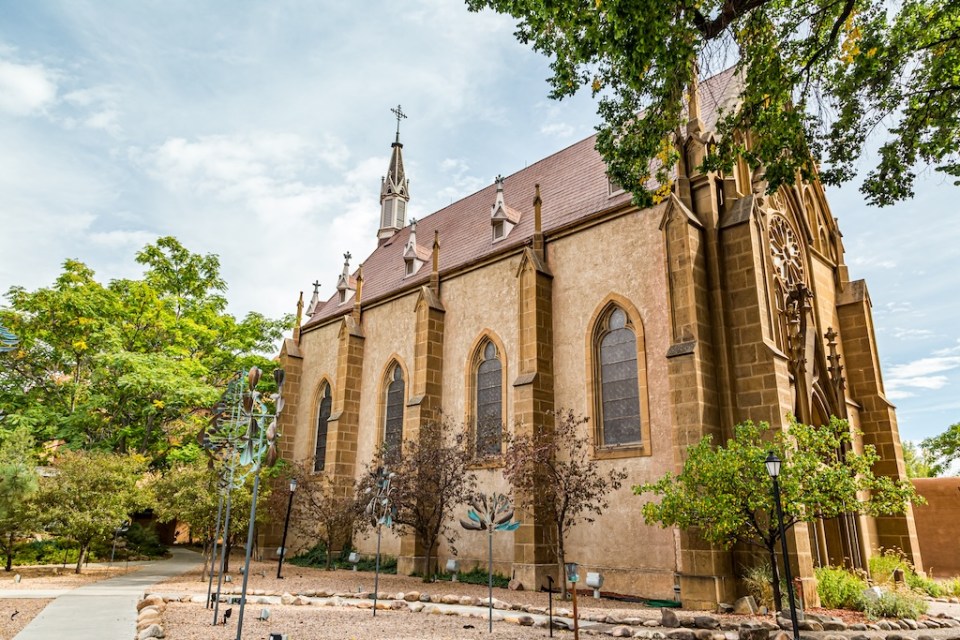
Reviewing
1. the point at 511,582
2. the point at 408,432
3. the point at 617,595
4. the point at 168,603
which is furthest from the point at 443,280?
the point at 168,603

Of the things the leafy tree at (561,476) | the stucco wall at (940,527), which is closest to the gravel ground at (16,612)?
the leafy tree at (561,476)

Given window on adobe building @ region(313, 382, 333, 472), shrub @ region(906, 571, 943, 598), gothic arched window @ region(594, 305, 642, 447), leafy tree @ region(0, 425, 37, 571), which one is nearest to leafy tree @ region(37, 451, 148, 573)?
leafy tree @ region(0, 425, 37, 571)

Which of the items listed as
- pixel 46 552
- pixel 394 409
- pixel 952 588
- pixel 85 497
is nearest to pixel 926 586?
pixel 952 588

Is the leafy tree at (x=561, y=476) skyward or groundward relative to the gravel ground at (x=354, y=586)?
skyward

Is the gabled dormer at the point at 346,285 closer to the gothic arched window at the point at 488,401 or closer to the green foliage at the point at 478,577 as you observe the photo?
the gothic arched window at the point at 488,401

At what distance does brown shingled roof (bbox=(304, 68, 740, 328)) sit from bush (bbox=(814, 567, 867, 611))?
10506 mm

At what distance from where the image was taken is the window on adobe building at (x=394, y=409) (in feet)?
79.0

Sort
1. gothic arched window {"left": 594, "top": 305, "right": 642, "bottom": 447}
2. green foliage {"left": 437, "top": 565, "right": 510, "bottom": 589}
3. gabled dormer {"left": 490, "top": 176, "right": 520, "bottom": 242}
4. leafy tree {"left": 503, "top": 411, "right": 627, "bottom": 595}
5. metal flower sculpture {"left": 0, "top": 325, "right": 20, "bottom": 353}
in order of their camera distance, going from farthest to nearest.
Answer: gabled dormer {"left": 490, "top": 176, "right": 520, "bottom": 242} < green foliage {"left": 437, "top": 565, "right": 510, "bottom": 589} < gothic arched window {"left": 594, "top": 305, "right": 642, "bottom": 447} < leafy tree {"left": 503, "top": 411, "right": 627, "bottom": 595} < metal flower sculpture {"left": 0, "top": 325, "right": 20, "bottom": 353}

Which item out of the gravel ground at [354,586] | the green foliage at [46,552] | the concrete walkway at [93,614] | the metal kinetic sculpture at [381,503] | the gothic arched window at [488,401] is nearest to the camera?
the concrete walkway at [93,614]

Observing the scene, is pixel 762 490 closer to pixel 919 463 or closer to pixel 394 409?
pixel 394 409

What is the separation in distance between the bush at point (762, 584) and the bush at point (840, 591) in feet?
3.86

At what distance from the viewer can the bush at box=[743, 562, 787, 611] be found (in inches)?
500

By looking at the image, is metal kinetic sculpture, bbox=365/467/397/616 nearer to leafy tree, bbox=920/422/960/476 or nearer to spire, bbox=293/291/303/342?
spire, bbox=293/291/303/342

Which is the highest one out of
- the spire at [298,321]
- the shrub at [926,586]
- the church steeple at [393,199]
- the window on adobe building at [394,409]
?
the church steeple at [393,199]
